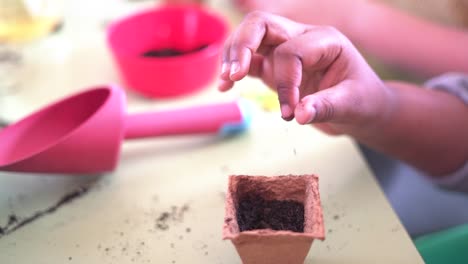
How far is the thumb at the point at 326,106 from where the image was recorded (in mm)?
366

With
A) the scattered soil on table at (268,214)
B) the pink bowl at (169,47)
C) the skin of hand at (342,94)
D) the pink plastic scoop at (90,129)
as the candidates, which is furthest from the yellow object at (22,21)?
the scattered soil on table at (268,214)

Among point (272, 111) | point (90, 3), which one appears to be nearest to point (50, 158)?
point (272, 111)

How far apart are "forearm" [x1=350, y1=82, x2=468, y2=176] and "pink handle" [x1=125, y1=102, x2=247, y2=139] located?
16cm

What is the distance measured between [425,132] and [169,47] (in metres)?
0.42

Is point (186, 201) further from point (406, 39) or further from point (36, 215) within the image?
point (406, 39)

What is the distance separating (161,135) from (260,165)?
0.15 metres

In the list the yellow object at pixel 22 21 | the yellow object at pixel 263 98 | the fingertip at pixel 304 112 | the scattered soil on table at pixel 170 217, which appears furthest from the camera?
the yellow object at pixel 22 21

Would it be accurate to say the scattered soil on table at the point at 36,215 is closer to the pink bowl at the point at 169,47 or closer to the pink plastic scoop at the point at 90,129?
the pink plastic scoop at the point at 90,129

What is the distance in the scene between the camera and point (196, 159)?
580mm

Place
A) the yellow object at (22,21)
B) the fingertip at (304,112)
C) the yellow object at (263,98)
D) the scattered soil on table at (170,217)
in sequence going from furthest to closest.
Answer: the yellow object at (22,21), the yellow object at (263,98), the scattered soil on table at (170,217), the fingertip at (304,112)

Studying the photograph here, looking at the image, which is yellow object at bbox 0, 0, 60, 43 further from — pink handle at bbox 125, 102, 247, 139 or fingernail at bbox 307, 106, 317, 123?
fingernail at bbox 307, 106, 317, 123

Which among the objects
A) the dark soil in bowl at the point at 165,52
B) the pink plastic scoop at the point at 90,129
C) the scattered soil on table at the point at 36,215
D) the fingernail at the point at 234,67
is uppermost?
the fingernail at the point at 234,67

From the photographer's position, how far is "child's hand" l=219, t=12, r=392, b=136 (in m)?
0.39

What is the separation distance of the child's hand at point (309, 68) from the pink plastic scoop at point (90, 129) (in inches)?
4.9
